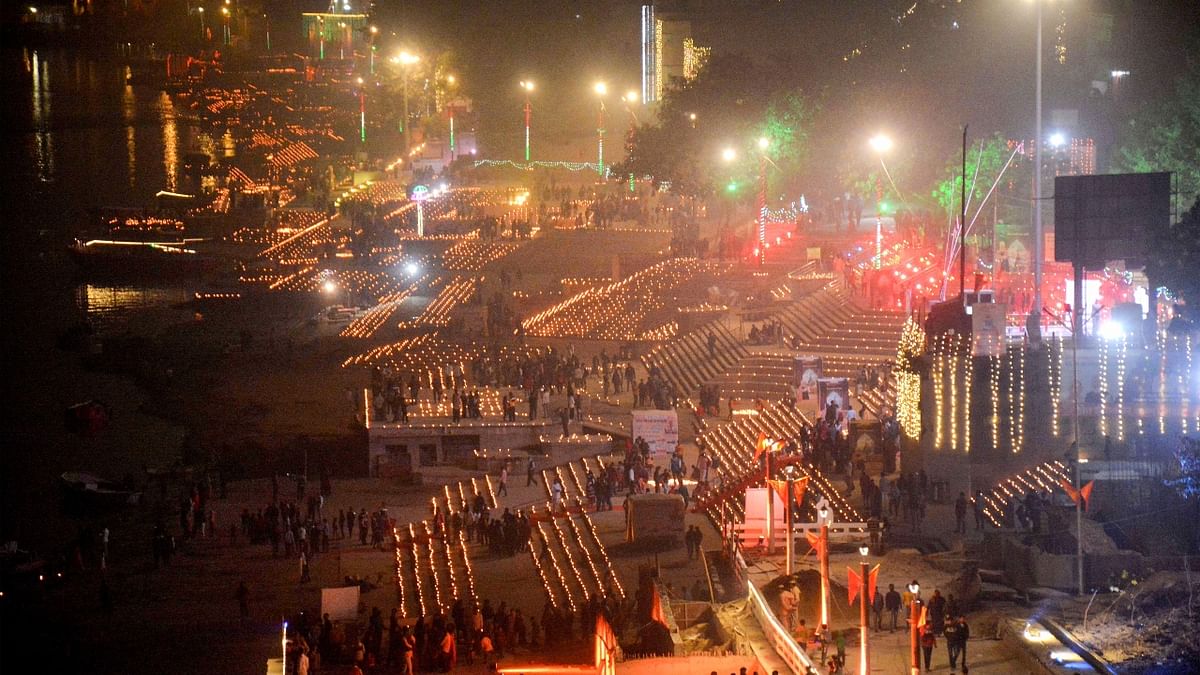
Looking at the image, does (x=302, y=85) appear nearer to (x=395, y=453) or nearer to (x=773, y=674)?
(x=395, y=453)

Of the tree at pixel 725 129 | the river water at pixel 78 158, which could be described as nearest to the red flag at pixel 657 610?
the tree at pixel 725 129

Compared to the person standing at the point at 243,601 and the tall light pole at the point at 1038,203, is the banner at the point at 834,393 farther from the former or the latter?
the person standing at the point at 243,601

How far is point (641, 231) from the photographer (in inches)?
2384

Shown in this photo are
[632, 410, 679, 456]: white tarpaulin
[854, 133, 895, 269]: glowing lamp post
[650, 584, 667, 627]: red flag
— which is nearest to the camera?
[650, 584, 667, 627]: red flag

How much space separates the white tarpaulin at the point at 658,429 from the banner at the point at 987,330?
606 centimetres

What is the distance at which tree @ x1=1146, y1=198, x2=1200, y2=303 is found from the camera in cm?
3112

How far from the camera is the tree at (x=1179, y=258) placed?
31.1 meters

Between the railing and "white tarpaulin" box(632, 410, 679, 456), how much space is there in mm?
9444

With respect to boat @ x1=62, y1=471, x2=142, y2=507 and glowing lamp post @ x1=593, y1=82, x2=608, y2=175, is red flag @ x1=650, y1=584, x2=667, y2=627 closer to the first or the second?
boat @ x1=62, y1=471, x2=142, y2=507

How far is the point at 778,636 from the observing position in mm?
21875

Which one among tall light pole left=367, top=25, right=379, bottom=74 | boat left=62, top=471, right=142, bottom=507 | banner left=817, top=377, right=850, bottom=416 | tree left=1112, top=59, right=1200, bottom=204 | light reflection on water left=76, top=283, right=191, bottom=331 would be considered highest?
tall light pole left=367, top=25, right=379, bottom=74

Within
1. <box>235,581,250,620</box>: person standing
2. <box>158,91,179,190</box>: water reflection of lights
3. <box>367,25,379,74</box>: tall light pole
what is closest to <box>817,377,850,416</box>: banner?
<box>235,581,250,620</box>: person standing

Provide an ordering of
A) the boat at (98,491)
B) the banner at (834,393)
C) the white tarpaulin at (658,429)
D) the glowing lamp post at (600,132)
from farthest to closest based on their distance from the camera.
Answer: the glowing lamp post at (600,132) < the boat at (98,491) < the white tarpaulin at (658,429) < the banner at (834,393)

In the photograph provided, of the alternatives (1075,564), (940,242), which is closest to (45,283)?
(940,242)
